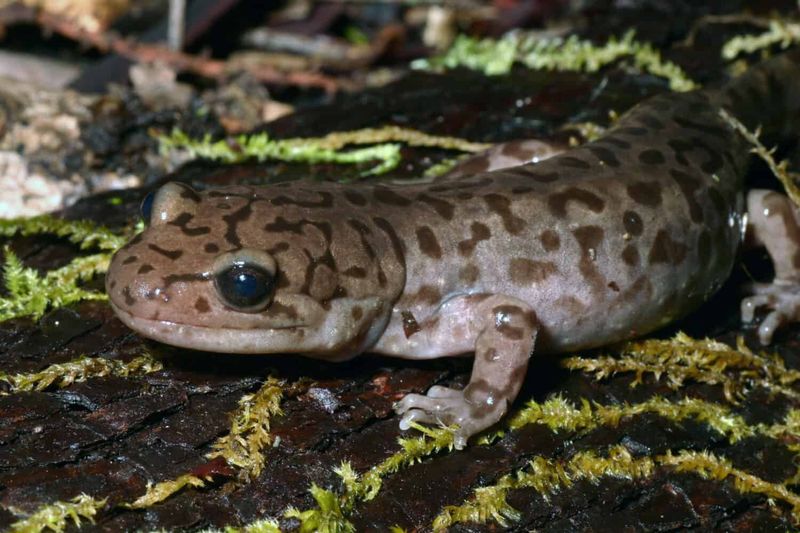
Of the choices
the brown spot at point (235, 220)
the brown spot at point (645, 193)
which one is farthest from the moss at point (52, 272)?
the brown spot at point (645, 193)

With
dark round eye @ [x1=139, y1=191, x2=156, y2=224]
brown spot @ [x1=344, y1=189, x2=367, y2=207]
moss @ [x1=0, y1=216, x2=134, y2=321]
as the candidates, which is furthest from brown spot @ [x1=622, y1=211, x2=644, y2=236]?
moss @ [x1=0, y1=216, x2=134, y2=321]

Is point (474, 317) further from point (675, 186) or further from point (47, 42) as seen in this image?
point (47, 42)

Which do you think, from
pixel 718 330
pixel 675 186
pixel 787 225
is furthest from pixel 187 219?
pixel 787 225

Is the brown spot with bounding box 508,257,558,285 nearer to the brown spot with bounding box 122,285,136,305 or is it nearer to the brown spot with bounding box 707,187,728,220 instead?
the brown spot with bounding box 707,187,728,220

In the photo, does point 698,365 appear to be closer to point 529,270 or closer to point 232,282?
point 529,270

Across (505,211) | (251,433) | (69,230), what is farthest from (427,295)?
(69,230)
